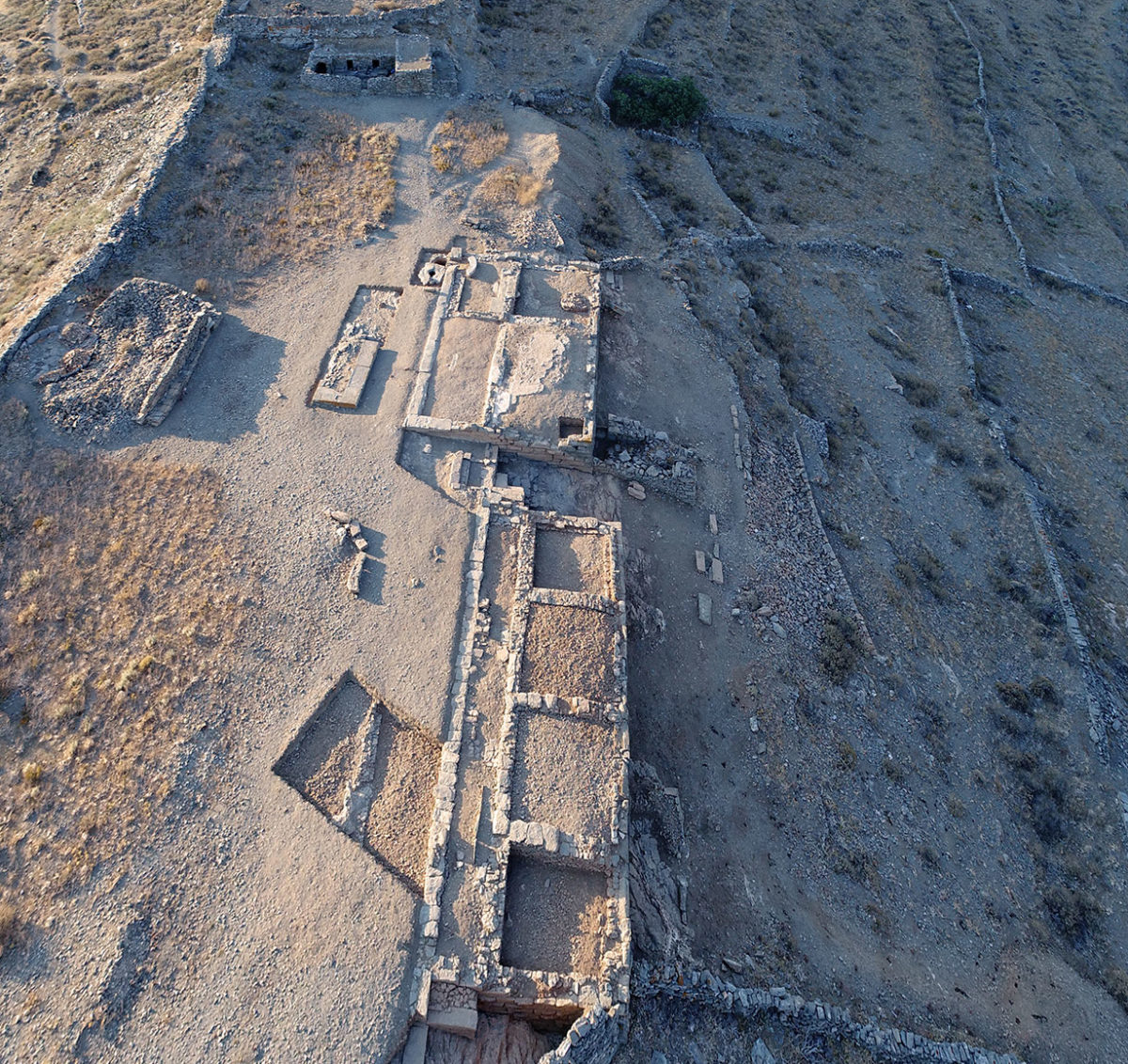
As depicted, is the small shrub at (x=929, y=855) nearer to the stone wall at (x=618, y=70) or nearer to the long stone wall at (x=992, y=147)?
the long stone wall at (x=992, y=147)

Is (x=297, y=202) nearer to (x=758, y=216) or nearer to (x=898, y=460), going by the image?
(x=758, y=216)

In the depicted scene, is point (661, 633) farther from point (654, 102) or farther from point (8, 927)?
point (654, 102)

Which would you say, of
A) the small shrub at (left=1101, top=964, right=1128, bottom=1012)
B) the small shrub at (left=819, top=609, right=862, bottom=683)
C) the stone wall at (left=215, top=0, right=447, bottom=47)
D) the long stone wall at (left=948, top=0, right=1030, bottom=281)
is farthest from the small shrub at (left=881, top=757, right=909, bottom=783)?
the stone wall at (left=215, top=0, right=447, bottom=47)

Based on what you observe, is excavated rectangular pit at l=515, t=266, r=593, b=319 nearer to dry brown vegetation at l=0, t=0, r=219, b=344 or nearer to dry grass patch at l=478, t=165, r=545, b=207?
dry grass patch at l=478, t=165, r=545, b=207

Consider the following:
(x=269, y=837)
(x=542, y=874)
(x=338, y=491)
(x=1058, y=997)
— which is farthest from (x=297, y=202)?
(x=1058, y=997)

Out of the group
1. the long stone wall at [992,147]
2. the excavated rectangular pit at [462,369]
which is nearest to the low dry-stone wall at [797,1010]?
the excavated rectangular pit at [462,369]

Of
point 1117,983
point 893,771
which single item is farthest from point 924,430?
point 1117,983
